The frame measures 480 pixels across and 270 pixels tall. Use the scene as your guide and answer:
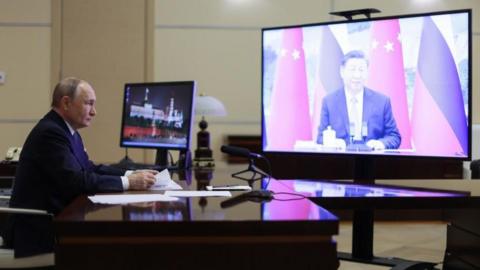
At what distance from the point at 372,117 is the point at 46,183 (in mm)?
1583

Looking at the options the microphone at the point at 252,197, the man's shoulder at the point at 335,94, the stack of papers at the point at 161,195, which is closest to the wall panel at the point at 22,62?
the man's shoulder at the point at 335,94

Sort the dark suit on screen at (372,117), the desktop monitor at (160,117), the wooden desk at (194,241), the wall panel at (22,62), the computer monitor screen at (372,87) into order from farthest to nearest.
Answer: the wall panel at (22,62) < the desktop monitor at (160,117) < the dark suit on screen at (372,117) < the computer monitor screen at (372,87) < the wooden desk at (194,241)

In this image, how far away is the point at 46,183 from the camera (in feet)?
6.82

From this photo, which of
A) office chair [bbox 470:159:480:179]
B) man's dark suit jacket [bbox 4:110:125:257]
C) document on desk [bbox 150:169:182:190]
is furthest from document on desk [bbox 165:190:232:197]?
office chair [bbox 470:159:480:179]

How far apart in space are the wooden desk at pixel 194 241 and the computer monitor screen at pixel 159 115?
171 centimetres

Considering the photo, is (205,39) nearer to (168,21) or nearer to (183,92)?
(168,21)

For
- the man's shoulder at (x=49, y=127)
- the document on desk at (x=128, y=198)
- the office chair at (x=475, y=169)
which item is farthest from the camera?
the office chair at (x=475, y=169)

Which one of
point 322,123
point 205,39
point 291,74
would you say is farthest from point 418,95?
point 205,39

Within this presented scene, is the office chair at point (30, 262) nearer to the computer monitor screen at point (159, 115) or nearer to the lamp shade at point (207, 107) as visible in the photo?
the computer monitor screen at point (159, 115)

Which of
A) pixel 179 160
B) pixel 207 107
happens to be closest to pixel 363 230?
pixel 179 160

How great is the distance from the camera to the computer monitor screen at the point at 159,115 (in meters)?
3.22

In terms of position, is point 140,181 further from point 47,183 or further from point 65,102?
point 65,102

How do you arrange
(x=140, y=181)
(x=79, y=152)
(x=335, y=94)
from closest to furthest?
(x=140, y=181), (x=79, y=152), (x=335, y=94)

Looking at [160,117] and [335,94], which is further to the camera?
[160,117]
